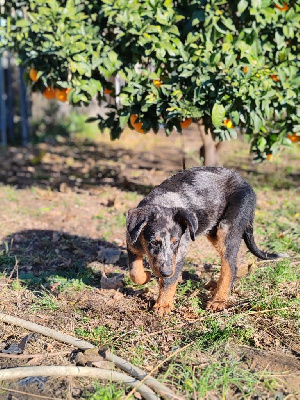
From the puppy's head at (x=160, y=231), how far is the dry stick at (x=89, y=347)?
777mm

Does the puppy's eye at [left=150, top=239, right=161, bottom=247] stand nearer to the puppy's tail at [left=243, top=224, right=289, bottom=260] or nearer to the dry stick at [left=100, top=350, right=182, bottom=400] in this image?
the dry stick at [left=100, top=350, right=182, bottom=400]

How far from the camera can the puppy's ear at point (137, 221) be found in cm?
425

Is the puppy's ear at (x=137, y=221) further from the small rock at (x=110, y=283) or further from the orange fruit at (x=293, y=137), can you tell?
the orange fruit at (x=293, y=137)

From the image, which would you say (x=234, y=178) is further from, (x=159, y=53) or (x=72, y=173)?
(x=72, y=173)

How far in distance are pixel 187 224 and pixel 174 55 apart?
2.71 m

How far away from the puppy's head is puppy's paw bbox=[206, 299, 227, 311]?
26.0 inches

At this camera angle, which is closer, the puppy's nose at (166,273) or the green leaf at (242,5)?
the puppy's nose at (166,273)

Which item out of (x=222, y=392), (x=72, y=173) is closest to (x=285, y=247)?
(x=222, y=392)

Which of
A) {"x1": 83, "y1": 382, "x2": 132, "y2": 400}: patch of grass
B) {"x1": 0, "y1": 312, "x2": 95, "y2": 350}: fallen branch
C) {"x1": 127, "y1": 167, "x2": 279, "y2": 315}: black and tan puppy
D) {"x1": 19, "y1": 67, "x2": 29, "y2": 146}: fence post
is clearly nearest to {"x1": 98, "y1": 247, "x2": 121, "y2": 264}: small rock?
{"x1": 127, "y1": 167, "x2": 279, "y2": 315}: black and tan puppy

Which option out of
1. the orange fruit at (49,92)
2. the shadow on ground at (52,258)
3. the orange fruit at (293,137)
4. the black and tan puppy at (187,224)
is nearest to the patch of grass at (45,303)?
the shadow on ground at (52,258)

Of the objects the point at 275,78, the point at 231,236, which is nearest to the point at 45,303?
the point at 231,236

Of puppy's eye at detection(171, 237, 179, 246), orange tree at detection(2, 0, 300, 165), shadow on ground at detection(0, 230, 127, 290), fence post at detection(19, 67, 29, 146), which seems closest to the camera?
puppy's eye at detection(171, 237, 179, 246)

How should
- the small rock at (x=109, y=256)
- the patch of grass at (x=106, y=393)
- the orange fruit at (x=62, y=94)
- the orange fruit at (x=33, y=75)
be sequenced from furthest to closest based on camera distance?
the orange fruit at (x=62, y=94) < the orange fruit at (x=33, y=75) < the small rock at (x=109, y=256) < the patch of grass at (x=106, y=393)

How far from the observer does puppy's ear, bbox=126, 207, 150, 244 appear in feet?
13.9
